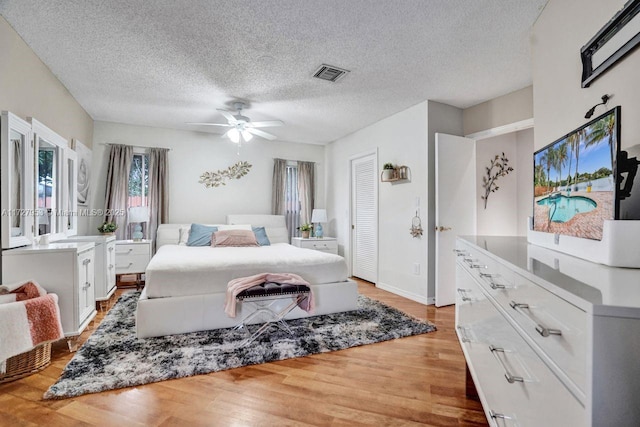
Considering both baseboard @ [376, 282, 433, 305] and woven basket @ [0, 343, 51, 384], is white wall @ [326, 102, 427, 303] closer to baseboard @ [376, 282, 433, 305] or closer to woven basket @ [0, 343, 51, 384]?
baseboard @ [376, 282, 433, 305]

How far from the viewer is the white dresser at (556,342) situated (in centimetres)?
56

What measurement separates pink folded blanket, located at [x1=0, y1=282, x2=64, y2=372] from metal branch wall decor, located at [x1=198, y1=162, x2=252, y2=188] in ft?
10.6

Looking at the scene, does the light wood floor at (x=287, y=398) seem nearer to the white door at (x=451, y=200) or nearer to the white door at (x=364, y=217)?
the white door at (x=451, y=200)

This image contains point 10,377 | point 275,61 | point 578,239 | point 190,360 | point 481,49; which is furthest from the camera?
point 275,61

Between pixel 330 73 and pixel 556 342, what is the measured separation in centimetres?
299

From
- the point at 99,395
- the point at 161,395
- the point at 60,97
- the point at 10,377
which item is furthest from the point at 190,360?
the point at 60,97

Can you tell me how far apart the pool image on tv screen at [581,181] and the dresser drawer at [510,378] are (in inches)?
22.5

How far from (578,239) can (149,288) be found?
2.97 meters

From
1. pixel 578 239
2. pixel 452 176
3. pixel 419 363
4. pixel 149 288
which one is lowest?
pixel 419 363

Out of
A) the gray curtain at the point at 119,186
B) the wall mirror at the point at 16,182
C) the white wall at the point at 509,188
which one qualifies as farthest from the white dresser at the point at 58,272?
the white wall at the point at 509,188

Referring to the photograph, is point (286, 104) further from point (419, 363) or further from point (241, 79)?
point (419, 363)

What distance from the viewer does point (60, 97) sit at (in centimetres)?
339

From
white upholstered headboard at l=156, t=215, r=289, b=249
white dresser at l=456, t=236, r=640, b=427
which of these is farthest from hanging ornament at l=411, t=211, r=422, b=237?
→ white dresser at l=456, t=236, r=640, b=427

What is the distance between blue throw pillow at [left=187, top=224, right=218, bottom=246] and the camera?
14.6ft
